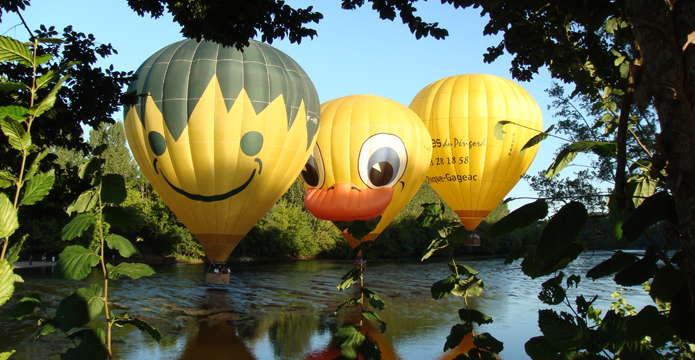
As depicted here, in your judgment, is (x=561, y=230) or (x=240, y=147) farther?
Result: (x=240, y=147)

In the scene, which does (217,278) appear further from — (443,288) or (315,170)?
(443,288)

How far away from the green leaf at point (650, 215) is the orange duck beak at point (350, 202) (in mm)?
11533

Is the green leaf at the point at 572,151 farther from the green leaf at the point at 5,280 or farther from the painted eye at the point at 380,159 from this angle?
the painted eye at the point at 380,159

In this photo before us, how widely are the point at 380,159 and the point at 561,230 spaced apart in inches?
469

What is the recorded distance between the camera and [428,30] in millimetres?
3773

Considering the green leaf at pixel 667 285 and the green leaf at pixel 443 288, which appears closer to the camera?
the green leaf at pixel 667 285

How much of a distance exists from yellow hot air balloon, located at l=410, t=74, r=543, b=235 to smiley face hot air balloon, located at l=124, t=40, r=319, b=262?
484 centimetres

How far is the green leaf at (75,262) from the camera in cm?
154

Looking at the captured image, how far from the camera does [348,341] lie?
302 cm

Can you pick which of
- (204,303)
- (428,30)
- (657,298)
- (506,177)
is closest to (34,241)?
(204,303)

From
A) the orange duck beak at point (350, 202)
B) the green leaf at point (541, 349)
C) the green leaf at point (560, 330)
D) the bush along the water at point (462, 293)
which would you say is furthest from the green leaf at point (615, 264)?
the orange duck beak at point (350, 202)

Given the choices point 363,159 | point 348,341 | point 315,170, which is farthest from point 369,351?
point 315,170

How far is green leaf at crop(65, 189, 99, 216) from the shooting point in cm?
172

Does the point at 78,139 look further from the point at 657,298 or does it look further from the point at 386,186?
the point at 386,186
